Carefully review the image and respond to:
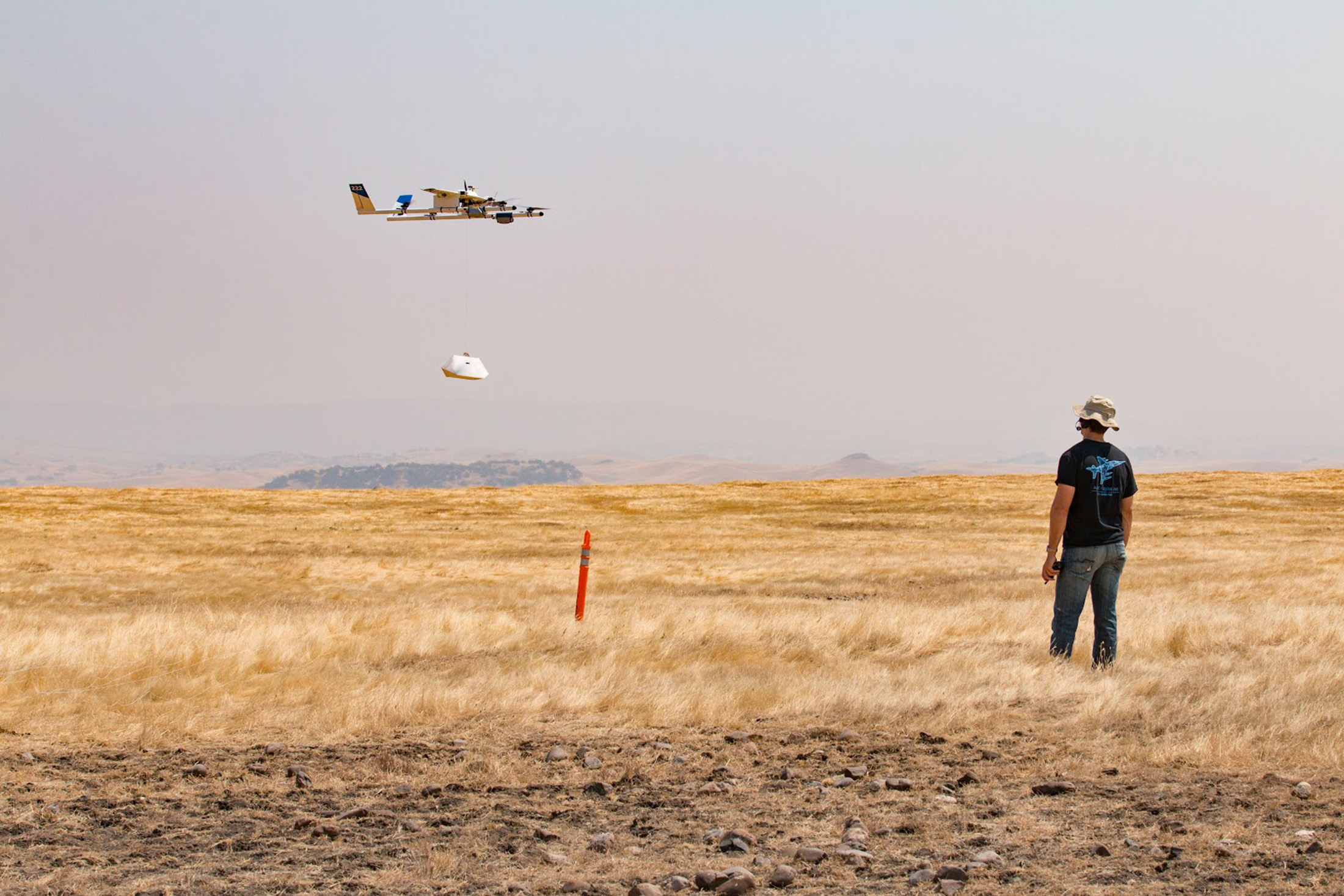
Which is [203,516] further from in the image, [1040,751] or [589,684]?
[1040,751]

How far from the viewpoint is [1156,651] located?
11102mm

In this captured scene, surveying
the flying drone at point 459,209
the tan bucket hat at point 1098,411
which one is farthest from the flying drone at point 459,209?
the tan bucket hat at point 1098,411

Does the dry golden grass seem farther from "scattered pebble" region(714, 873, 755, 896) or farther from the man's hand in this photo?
"scattered pebble" region(714, 873, 755, 896)

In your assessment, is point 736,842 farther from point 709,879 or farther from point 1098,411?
point 1098,411

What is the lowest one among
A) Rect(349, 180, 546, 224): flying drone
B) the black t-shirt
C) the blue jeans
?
the blue jeans

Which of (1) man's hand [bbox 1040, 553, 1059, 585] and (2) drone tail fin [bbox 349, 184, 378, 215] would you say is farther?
(2) drone tail fin [bbox 349, 184, 378, 215]

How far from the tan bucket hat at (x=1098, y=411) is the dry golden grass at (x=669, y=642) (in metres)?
2.33

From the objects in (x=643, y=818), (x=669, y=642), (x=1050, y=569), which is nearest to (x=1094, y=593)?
(x=1050, y=569)

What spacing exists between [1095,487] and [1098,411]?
0.70 metres

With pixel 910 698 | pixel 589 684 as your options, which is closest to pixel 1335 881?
pixel 910 698

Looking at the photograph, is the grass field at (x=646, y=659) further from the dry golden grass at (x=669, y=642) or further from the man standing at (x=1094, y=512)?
the man standing at (x=1094, y=512)

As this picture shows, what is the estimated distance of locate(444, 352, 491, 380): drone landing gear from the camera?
2395 centimetres

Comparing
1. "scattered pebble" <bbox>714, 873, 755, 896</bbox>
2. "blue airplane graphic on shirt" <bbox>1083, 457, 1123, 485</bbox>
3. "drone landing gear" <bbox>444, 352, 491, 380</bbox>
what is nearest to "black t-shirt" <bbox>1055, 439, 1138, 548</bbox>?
"blue airplane graphic on shirt" <bbox>1083, 457, 1123, 485</bbox>

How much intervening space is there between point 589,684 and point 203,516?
36504 mm
